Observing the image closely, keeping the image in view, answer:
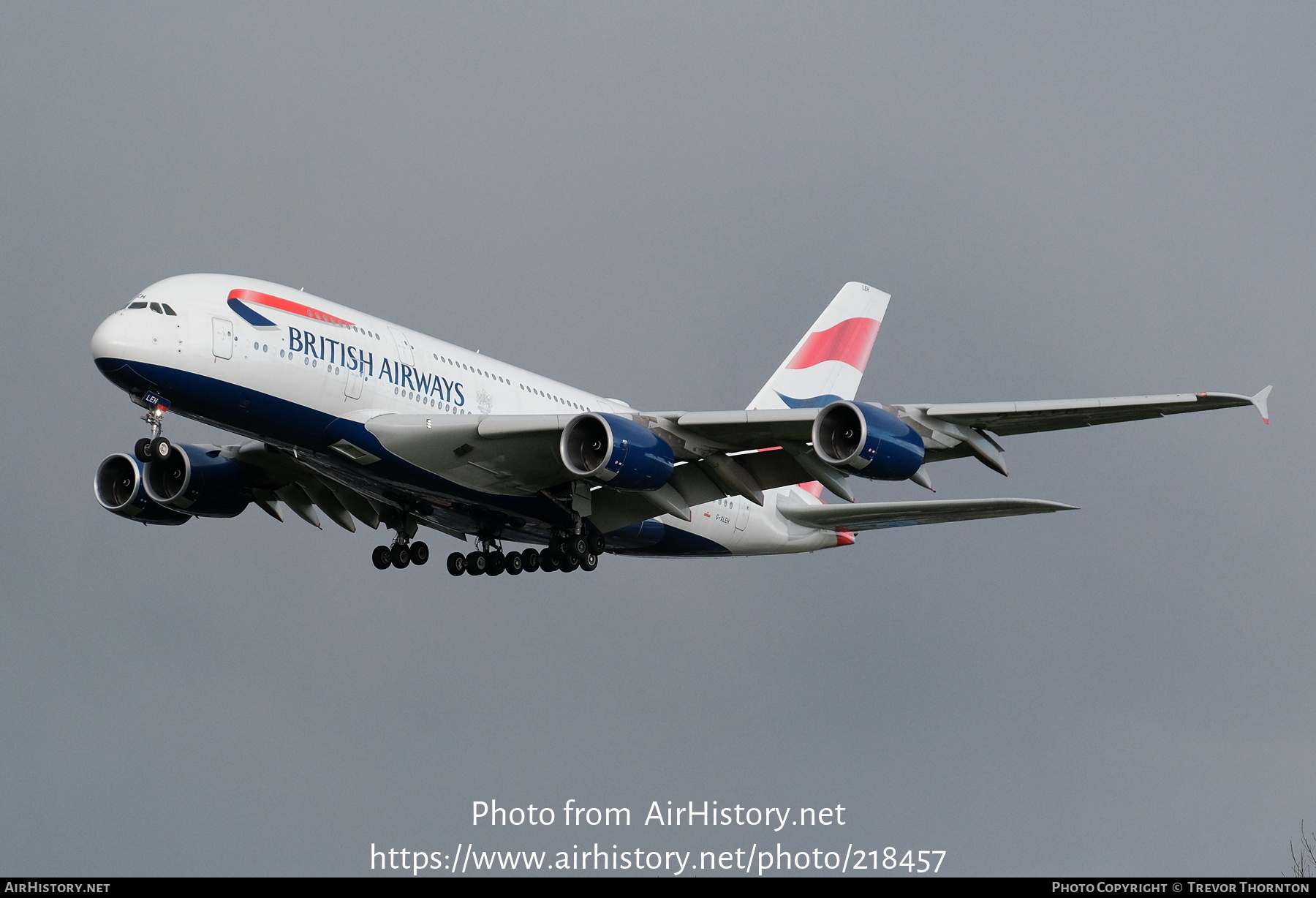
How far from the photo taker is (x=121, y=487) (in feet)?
124

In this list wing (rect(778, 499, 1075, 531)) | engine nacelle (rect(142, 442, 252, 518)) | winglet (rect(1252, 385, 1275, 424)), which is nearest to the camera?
winglet (rect(1252, 385, 1275, 424))

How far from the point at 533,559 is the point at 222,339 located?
11.0 meters

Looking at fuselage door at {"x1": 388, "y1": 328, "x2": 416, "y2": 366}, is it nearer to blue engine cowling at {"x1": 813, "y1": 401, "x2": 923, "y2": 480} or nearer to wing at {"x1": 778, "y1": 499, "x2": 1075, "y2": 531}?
blue engine cowling at {"x1": 813, "y1": 401, "x2": 923, "y2": 480}

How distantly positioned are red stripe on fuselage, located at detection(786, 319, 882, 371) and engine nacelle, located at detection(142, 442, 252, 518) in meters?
16.9

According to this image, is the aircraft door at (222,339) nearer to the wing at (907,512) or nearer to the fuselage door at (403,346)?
the fuselage door at (403,346)

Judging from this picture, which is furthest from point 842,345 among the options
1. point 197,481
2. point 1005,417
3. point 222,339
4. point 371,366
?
point 222,339

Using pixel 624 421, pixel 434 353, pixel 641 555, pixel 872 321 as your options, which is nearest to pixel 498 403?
pixel 434 353

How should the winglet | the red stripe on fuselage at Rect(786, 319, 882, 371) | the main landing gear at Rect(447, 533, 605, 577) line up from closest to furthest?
the winglet
the main landing gear at Rect(447, 533, 605, 577)
the red stripe on fuselage at Rect(786, 319, 882, 371)

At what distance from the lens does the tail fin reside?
45.5m

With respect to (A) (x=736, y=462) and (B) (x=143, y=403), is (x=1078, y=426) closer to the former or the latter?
(A) (x=736, y=462)

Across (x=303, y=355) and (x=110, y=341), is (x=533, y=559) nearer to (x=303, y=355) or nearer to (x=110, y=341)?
(x=303, y=355)

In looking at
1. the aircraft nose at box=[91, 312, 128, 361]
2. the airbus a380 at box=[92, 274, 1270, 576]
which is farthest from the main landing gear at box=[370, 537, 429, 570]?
the aircraft nose at box=[91, 312, 128, 361]

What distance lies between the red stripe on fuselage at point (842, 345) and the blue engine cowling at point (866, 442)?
51.3 ft

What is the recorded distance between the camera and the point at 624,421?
3155cm
